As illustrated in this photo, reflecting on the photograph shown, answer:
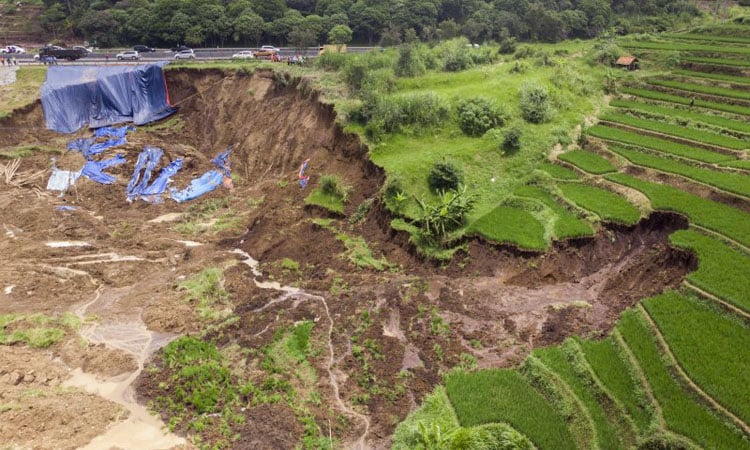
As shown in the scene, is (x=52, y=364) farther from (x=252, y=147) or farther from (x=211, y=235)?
(x=252, y=147)

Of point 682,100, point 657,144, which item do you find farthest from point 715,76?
point 657,144

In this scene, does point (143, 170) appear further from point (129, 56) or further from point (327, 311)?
point (129, 56)

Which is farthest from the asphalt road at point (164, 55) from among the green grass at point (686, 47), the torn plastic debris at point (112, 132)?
the green grass at point (686, 47)

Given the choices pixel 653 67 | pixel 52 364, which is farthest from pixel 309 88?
pixel 653 67

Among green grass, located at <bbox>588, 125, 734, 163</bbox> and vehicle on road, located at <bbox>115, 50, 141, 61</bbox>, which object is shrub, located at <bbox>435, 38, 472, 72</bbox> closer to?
green grass, located at <bbox>588, 125, 734, 163</bbox>

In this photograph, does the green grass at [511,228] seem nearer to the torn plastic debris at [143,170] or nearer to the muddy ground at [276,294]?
the muddy ground at [276,294]

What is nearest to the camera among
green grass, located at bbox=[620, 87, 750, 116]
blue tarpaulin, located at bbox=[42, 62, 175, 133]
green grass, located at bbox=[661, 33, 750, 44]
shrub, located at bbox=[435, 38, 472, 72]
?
green grass, located at bbox=[620, 87, 750, 116]

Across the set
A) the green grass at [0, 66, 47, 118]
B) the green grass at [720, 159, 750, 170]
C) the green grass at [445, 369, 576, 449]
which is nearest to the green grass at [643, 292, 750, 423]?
the green grass at [445, 369, 576, 449]
